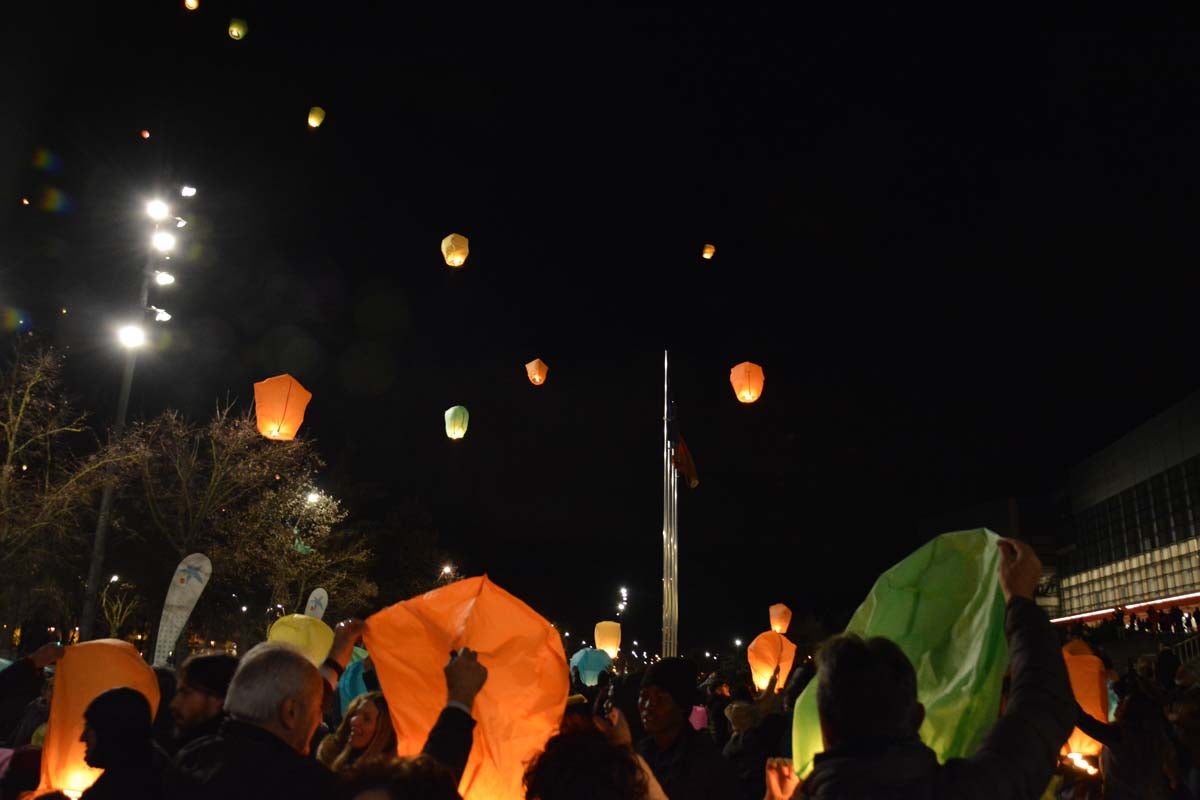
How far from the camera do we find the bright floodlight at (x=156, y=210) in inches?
626

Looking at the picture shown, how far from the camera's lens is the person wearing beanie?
13.1ft

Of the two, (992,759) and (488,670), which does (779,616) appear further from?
(992,759)

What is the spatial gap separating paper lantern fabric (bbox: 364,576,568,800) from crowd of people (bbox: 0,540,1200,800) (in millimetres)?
258

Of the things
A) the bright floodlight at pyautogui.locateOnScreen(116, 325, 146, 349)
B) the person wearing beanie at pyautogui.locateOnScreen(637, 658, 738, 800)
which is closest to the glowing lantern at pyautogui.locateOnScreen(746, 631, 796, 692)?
the bright floodlight at pyautogui.locateOnScreen(116, 325, 146, 349)

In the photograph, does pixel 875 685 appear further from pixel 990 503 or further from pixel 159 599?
pixel 990 503

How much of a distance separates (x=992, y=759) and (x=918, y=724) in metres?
0.21

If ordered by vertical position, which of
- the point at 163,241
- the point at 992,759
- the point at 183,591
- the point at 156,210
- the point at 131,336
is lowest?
the point at 992,759

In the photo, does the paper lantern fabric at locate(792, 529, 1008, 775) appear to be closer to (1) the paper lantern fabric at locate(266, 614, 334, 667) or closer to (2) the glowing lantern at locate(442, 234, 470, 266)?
(1) the paper lantern fabric at locate(266, 614, 334, 667)

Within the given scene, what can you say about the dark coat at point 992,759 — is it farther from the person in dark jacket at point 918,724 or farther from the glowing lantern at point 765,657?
the glowing lantern at point 765,657

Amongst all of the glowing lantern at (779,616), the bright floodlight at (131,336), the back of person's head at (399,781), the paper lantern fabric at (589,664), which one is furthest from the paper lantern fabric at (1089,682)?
the glowing lantern at (779,616)

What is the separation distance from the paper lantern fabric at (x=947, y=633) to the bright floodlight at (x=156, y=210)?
1575 centimetres

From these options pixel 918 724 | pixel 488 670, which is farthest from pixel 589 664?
pixel 918 724

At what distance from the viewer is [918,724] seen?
2.39 metres

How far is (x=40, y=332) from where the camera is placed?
85.2 feet
